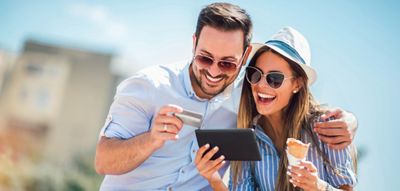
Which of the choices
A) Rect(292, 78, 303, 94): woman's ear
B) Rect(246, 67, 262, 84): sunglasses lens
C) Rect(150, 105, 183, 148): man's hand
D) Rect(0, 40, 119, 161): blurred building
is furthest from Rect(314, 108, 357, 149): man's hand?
Rect(0, 40, 119, 161): blurred building

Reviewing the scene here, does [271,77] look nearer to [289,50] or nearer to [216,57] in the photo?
[289,50]

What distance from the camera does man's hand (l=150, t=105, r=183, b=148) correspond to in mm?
3355

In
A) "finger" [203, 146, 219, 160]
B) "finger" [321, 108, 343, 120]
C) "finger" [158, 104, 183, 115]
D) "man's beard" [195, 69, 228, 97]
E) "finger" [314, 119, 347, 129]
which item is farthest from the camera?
"man's beard" [195, 69, 228, 97]

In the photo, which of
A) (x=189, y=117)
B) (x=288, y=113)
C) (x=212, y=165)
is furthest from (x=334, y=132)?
(x=189, y=117)

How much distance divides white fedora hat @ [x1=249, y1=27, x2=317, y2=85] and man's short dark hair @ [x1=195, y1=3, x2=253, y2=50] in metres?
0.19

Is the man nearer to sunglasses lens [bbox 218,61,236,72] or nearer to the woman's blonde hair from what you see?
sunglasses lens [bbox 218,61,236,72]

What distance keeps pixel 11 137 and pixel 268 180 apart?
1031 inches

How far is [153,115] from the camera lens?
429 cm

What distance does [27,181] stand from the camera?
2673 cm

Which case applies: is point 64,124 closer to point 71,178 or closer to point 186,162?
point 71,178

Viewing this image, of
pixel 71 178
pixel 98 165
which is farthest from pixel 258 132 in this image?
pixel 71 178

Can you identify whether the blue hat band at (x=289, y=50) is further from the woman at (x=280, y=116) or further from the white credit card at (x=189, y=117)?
the white credit card at (x=189, y=117)

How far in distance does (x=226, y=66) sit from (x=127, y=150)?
1.13 m

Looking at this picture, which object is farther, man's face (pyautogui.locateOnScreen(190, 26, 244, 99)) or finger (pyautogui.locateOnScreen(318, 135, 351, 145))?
man's face (pyautogui.locateOnScreen(190, 26, 244, 99))
